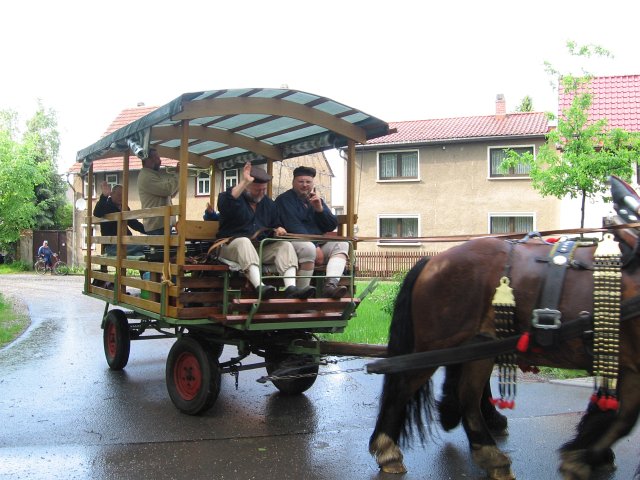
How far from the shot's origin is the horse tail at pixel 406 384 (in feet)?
14.2

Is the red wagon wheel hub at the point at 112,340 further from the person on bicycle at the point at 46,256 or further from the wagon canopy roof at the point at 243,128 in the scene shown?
the person on bicycle at the point at 46,256

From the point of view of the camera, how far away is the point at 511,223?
79.4ft

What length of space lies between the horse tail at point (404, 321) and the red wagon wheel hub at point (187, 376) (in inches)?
80.9

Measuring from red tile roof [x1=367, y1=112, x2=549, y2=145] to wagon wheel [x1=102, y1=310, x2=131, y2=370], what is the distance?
18720 mm

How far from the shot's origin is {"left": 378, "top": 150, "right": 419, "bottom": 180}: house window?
2564cm

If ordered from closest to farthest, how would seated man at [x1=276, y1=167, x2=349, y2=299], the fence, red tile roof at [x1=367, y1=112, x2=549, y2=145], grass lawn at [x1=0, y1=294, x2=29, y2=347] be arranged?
seated man at [x1=276, y1=167, x2=349, y2=299] < grass lawn at [x1=0, y1=294, x2=29, y2=347] < red tile roof at [x1=367, y1=112, x2=549, y2=145] < the fence

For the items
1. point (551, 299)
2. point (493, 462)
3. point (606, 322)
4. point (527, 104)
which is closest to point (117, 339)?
point (493, 462)

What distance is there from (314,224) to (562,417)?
2.97 metres

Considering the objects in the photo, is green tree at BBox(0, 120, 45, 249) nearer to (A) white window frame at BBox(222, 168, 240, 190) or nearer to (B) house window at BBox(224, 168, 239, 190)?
(B) house window at BBox(224, 168, 239, 190)

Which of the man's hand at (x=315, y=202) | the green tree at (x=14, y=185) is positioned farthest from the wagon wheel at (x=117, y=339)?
the green tree at (x=14, y=185)

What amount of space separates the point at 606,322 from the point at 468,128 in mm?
23085

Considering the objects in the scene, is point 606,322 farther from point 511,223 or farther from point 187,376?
point 511,223

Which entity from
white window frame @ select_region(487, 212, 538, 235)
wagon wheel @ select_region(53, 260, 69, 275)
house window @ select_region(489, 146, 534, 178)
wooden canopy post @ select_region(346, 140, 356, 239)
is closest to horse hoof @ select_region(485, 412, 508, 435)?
wooden canopy post @ select_region(346, 140, 356, 239)

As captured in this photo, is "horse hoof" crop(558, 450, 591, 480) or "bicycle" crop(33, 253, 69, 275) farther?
"bicycle" crop(33, 253, 69, 275)
